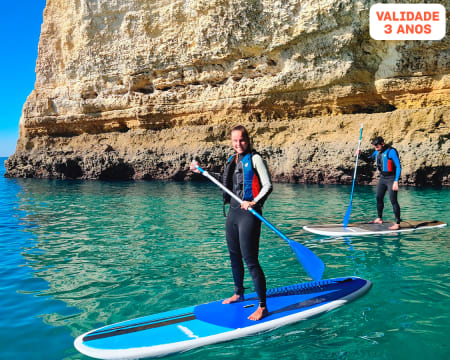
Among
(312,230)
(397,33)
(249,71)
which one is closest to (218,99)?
(249,71)

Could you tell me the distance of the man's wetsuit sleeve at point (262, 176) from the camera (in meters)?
3.88

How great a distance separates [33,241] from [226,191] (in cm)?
545

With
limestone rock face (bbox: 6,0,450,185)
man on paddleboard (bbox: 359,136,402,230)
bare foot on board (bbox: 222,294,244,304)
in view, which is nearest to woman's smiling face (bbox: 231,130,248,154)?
bare foot on board (bbox: 222,294,244,304)

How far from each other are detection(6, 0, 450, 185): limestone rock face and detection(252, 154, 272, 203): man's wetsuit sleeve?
49.5 feet

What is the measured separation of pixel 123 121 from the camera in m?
25.8

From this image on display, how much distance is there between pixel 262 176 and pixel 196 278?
216 centimetres

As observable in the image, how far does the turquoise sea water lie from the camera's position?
353 cm

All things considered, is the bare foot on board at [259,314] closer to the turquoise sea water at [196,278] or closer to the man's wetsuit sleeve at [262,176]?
the turquoise sea water at [196,278]

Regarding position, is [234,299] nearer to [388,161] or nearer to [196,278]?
[196,278]

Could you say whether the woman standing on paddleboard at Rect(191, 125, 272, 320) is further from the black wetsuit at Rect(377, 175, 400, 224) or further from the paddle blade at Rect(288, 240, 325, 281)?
the black wetsuit at Rect(377, 175, 400, 224)

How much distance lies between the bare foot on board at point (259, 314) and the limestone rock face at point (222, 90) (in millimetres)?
15192

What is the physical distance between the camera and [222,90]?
22.2 meters

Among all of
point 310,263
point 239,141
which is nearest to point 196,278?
point 310,263

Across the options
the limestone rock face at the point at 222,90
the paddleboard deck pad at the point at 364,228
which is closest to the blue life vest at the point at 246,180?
the paddleboard deck pad at the point at 364,228
